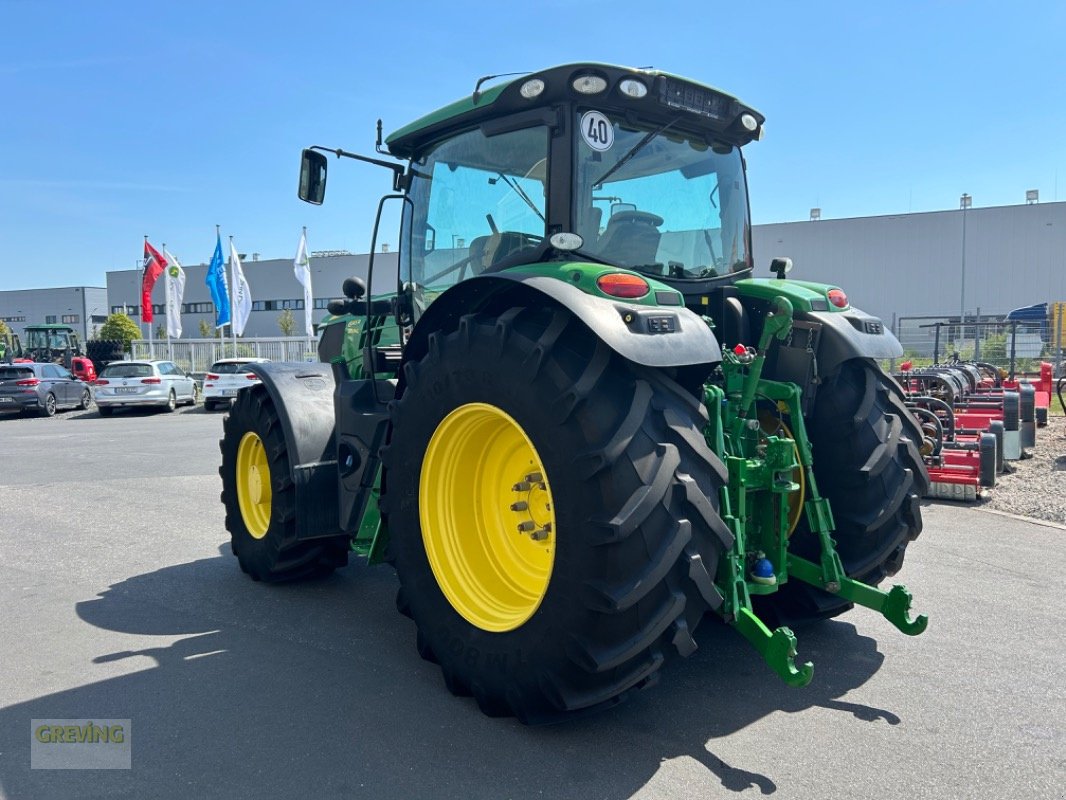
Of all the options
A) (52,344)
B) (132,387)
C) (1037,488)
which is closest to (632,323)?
(1037,488)

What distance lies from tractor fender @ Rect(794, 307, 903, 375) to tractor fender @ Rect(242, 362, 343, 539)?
286 cm

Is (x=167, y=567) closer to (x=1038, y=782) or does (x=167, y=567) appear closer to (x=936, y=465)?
(x=1038, y=782)

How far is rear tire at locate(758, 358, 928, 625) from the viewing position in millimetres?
3787

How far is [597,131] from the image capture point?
143 inches

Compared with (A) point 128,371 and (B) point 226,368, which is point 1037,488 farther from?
(A) point 128,371

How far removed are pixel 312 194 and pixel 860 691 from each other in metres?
3.92

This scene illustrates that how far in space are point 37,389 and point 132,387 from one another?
235 centimetres

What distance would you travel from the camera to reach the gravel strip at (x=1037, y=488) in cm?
715

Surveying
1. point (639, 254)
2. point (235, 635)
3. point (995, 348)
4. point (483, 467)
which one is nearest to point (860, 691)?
point (483, 467)

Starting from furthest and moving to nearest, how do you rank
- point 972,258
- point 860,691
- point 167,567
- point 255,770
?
point 972,258
point 167,567
point 860,691
point 255,770

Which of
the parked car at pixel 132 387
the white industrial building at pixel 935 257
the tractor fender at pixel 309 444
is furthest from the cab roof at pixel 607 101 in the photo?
the white industrial building at pixel 935 257

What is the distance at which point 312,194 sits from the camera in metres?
4.77

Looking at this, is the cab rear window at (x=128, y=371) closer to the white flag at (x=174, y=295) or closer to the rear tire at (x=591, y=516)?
the white flag at (x=174, y=295)

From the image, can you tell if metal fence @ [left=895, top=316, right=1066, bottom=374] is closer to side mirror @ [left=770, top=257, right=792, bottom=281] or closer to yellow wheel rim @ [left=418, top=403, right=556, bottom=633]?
side mirror @ [left=770, top=257, right=792, bottom=281]
